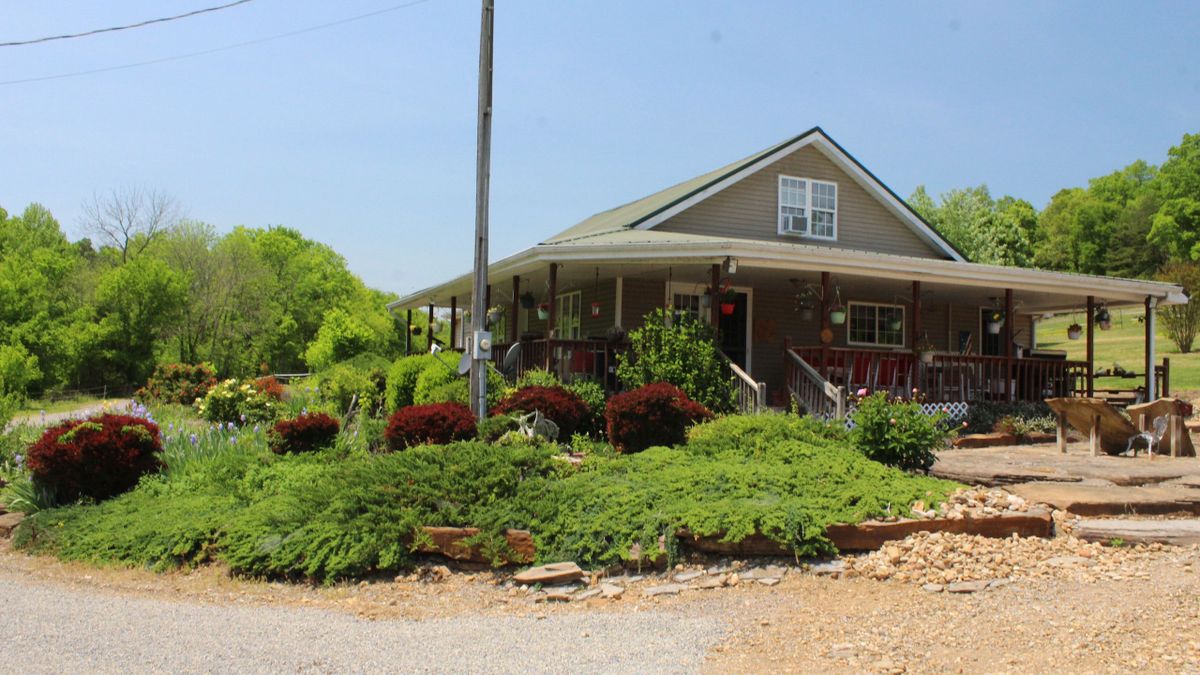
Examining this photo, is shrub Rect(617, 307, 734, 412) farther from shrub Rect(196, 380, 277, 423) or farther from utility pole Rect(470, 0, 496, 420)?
shrub Rect(196, 380, 277, 423)

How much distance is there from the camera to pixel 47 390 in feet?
108

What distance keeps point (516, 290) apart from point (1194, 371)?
22059mm

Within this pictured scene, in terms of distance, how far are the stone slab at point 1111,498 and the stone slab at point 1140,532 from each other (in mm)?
401

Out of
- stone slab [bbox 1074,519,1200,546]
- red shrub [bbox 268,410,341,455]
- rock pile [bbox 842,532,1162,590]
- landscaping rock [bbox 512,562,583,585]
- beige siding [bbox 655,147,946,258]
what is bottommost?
landscaping rock [bbox 512,562,583,585]

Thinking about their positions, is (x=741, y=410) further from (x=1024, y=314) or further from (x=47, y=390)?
(x=47, y=390)

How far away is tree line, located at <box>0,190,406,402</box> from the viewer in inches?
1324

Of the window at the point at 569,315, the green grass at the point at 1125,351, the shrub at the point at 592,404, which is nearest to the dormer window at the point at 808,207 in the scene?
the window at the point at 569,315

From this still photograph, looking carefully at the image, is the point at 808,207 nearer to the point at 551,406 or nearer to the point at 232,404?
the point at 551,406

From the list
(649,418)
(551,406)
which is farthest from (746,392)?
(551,406)

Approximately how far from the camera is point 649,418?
10281 mm

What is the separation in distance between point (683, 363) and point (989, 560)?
247 inches

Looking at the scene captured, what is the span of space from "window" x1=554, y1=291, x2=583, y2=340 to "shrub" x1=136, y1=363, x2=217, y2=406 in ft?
30.3

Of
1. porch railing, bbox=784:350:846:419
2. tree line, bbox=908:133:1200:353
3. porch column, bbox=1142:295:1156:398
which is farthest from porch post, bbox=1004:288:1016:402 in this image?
tree line, bbox=908:133:1200:353

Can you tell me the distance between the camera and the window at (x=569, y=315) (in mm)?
19375
